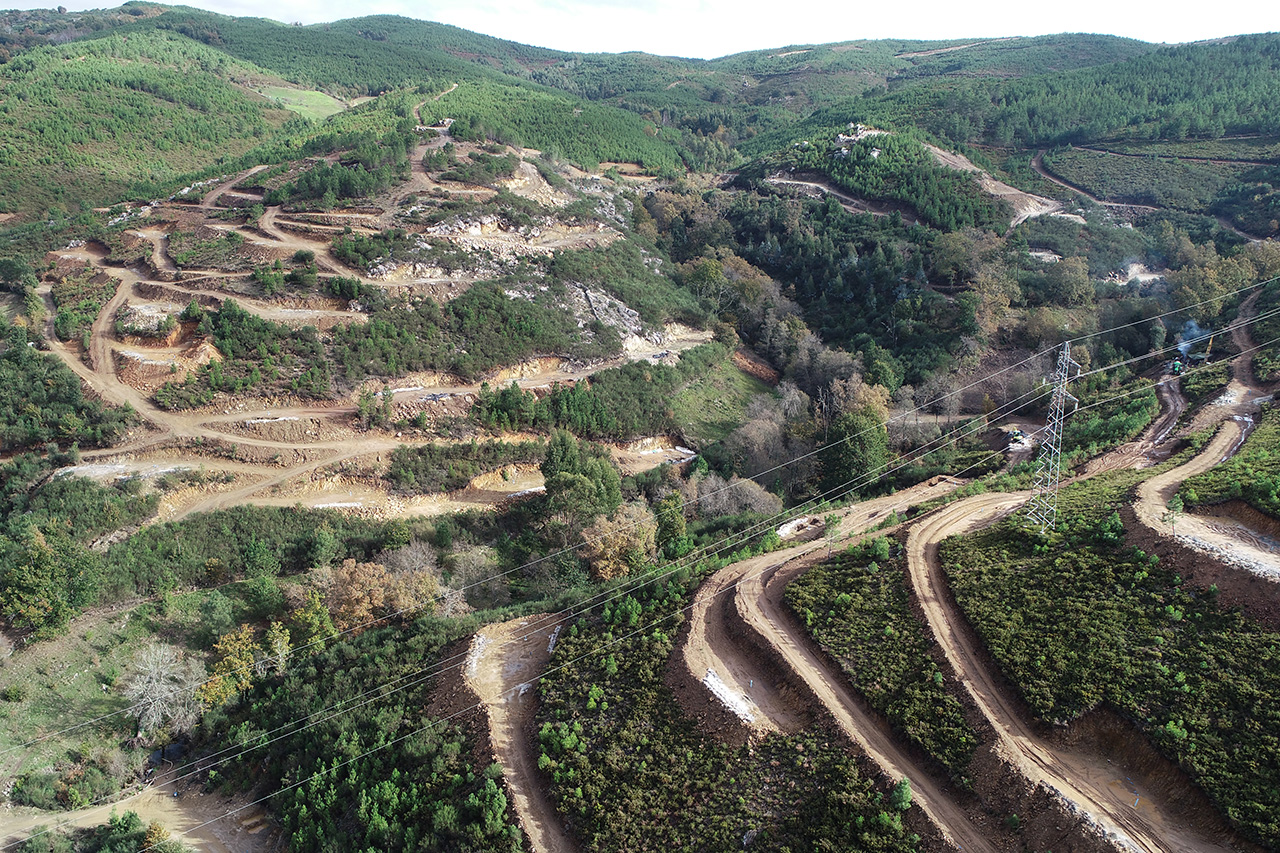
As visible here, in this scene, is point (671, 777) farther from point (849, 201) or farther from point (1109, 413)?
point (849, 201)

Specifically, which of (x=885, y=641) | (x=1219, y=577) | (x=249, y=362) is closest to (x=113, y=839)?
(x=885, y=641)

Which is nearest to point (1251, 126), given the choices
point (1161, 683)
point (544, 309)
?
point (544, 309)

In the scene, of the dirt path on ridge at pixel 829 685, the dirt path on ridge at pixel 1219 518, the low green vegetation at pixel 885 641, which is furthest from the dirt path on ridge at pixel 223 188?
the dirt path on ridge at pixel 1219 518

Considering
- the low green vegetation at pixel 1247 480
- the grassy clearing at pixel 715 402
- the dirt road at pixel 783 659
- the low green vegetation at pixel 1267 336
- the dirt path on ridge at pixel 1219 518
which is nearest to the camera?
the dirt road at pixel 783 659

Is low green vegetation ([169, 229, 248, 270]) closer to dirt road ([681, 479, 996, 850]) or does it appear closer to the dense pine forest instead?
the dense pine forest

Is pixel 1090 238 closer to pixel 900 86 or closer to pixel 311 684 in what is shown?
pixel 311 684

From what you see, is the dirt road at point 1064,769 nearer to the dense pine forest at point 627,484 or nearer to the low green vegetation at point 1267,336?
the dense pine forest at point 627,484

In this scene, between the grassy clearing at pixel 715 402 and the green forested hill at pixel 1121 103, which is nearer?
the grassy clearing at pixel 715 402
